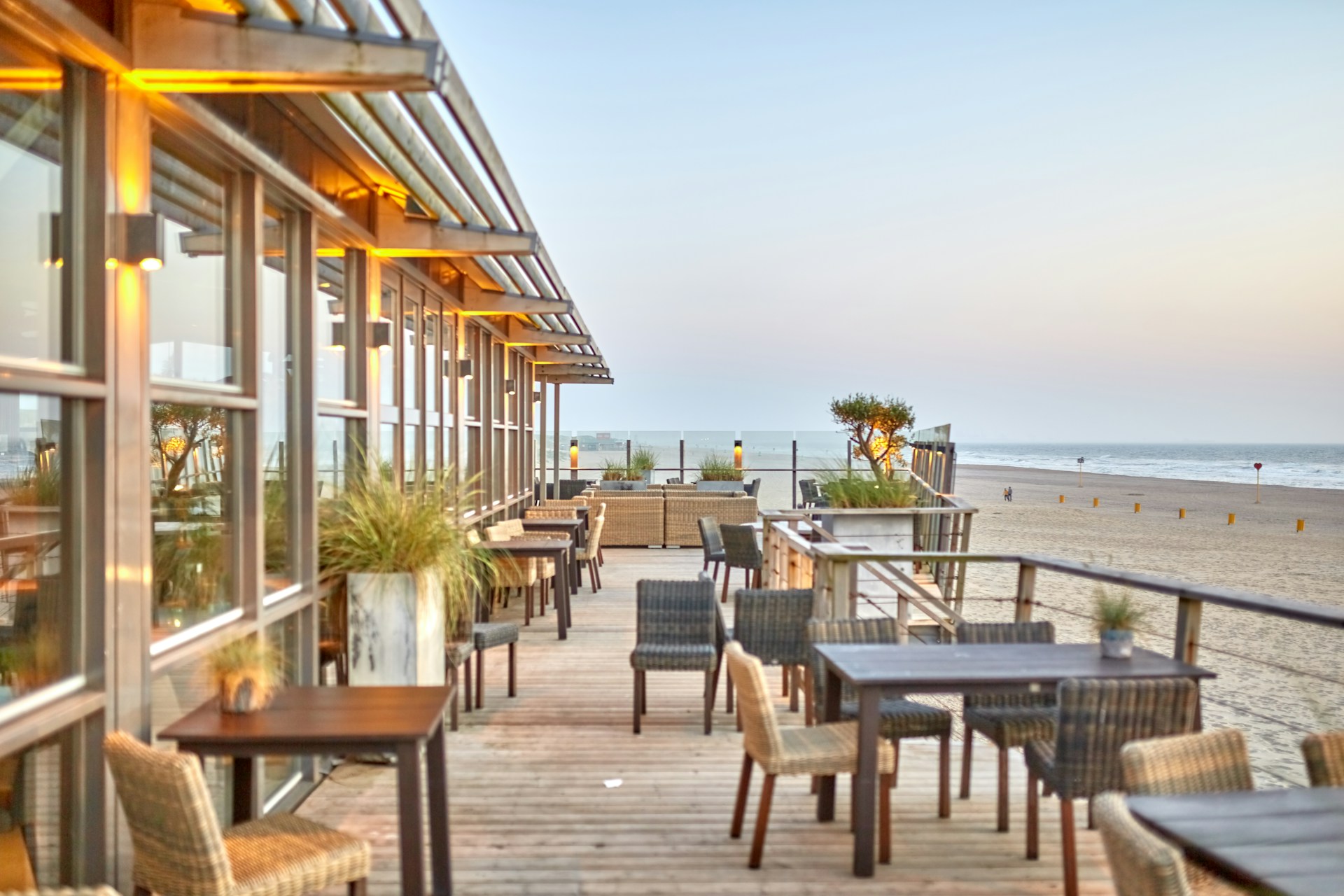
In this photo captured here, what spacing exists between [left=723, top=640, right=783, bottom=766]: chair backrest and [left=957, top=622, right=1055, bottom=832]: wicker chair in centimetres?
93

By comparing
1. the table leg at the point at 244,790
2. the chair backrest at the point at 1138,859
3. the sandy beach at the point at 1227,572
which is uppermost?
the chair backrest at the point at 1138,859

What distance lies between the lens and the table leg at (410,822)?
109 inches

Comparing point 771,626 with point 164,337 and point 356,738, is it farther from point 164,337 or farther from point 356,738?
point 164,337

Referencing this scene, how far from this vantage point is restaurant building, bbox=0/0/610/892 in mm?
2412

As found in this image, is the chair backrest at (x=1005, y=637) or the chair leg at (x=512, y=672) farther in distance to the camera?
the chair leg at (x=512, y=672)

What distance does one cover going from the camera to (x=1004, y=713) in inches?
155

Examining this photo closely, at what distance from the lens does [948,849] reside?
363cm

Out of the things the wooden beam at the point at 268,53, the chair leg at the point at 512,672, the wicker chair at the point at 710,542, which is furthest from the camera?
the wicker chair at the point at 710,542

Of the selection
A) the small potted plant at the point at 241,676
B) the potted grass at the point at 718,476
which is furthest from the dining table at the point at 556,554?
the potted grass at the point at 718,476

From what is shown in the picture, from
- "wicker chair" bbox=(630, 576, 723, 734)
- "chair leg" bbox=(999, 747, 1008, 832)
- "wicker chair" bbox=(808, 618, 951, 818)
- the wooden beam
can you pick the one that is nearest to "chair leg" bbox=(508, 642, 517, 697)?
"wicker chair" bbox=(630, 576, 723, 734)

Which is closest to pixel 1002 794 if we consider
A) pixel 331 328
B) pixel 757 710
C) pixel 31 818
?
pixel 757 710

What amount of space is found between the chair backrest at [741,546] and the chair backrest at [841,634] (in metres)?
5.07

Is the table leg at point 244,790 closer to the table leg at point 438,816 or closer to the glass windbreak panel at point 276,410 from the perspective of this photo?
the table leg at point 438,816

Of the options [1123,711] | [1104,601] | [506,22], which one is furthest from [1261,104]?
[1123,711]
